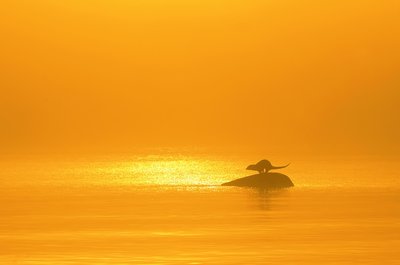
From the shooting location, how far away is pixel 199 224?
57.9 metres

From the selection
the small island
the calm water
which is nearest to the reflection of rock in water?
the small island

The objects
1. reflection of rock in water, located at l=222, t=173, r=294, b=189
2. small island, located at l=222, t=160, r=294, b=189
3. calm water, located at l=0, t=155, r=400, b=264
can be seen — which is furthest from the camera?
reflection of rock in water, located at l=222, t=173, r=294, b=189

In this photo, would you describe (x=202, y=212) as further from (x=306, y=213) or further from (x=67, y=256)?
(x=67, y=256)

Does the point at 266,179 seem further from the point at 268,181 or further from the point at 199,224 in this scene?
the point at 199,224

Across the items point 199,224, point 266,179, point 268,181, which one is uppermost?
point 268,181

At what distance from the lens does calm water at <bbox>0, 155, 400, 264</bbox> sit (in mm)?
46312

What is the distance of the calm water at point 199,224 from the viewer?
46312mm

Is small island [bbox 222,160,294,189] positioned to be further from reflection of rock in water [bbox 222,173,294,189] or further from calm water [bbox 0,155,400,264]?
calm water [bbox 0,155,400,264]

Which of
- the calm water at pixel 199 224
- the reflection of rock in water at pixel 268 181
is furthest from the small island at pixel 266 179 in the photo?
the calm water at pixel 199 224

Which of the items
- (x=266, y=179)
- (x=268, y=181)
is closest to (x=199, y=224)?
(x=266, y=179)

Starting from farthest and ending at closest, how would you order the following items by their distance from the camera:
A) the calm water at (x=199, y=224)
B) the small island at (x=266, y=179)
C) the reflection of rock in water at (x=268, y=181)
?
the reflection of rock in water at (x=268, y=181) → the small island at (x=266, y=179) → the calm water at (x=199, y=224)

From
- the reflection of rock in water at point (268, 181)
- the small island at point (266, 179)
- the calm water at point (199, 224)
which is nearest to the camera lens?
the calm water at point (199, 224)

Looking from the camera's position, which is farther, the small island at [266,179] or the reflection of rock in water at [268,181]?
the reflection of rock in water at [268,181]

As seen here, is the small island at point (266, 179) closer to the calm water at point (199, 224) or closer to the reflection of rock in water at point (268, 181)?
the reflection of rock in water at point (268, 181)
